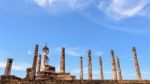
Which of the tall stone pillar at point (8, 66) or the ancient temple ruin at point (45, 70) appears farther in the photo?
the tall stone pillar at point (8, 66)

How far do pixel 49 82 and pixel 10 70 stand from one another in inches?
532

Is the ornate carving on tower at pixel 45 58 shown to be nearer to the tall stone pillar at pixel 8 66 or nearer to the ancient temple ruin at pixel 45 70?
the ancient temple ruin at pixel 45 70

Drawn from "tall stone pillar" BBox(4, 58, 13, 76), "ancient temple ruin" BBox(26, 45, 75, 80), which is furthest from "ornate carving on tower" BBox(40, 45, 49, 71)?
"tall stone pillar" BBox(4, 58, 13, 76)

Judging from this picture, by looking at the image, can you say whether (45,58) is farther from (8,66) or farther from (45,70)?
(8,66)

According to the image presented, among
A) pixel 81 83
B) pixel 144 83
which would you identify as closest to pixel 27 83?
pixel 81 83

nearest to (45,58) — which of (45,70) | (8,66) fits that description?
(45,70)

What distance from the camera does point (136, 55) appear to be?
94.3ft

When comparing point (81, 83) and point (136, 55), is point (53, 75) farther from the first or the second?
point (136, 55)

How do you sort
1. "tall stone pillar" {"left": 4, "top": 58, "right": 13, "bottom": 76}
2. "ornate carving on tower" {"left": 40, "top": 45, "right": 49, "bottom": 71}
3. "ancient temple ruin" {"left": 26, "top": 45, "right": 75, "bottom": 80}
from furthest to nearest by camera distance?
"ornate carving on tower" {"left": 40, "top": 45, "right": 49, "bottom": 71}, "tall stone pillar" {"left": 4, "top": 58, "right": 13, "bottom": 76}, "ancient temple ruin" {"left": 26, "top": 45, "right": 75, "bottom": 80}

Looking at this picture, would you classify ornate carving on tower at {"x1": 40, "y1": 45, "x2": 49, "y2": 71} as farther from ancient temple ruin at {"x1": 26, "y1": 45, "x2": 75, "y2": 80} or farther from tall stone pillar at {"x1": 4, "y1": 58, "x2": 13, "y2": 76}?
tall stone pillar at {"x1": 4, "y1": 58, "x2": 13, "y2": 76}

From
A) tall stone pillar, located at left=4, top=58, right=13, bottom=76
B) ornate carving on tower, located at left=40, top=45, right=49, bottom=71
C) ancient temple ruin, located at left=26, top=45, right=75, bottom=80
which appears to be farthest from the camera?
ornate carving on tower, located at left=40, top=45, right=49, bottom=71

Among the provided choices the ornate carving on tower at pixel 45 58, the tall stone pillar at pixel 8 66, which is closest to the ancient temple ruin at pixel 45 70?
the ornate carving on tower at pixel 45 58

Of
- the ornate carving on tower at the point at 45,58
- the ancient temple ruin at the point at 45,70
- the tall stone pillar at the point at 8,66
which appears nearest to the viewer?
the ancient temple ruin at the point at 45,70

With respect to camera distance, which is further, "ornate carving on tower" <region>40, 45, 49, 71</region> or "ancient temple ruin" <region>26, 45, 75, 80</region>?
"ornate carving on tower" <region>40, 45, 49, 71</region>
